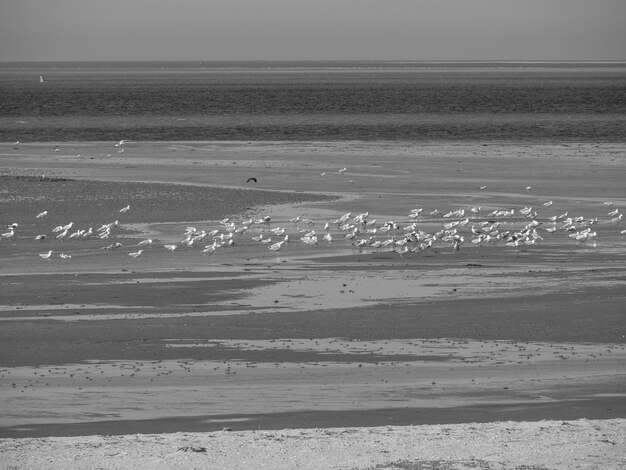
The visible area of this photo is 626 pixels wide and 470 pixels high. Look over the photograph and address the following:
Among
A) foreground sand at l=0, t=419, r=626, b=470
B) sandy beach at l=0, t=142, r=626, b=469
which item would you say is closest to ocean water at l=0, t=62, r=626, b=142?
sandy beach at l=0, t=142, r=626, b=469

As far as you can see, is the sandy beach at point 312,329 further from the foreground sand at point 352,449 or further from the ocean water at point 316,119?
the ocean water at point 316,119

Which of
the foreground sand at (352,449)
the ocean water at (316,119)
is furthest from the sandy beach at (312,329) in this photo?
the ocean water at (316,119)

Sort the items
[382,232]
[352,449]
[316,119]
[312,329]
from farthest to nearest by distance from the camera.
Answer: [316,119], [382,232], [312,329], [352,449]

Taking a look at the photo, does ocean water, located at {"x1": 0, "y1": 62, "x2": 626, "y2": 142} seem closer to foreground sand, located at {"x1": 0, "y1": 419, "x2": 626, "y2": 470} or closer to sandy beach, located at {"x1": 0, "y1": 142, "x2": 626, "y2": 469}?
sandy beach, located at {"x1": 0, "y1": 142, "x2": 626, "y2": 469}

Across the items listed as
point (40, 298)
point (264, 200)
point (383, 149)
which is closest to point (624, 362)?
point (40, 298)

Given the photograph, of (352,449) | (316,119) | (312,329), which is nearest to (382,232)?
(312,329)

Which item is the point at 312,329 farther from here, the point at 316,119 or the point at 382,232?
the point at 316,119
